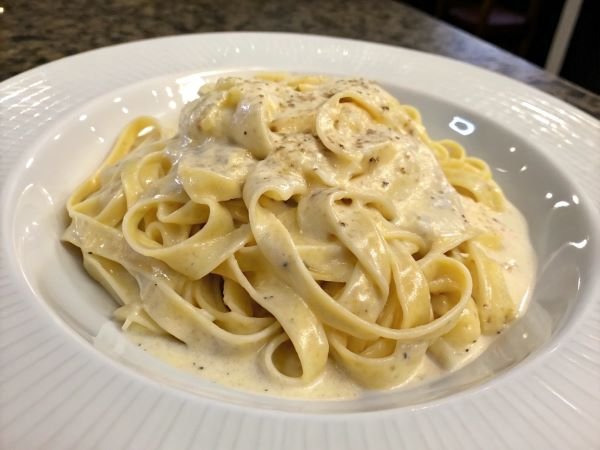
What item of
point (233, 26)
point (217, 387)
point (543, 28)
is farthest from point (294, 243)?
point (543, 28)

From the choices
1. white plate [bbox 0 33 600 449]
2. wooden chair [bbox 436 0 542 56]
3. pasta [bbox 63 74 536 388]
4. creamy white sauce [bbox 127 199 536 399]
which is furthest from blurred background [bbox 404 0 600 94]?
creamy white sauce [bbox 127 199 536 399]

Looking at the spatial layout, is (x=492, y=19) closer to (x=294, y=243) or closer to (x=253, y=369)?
(x=294, y=243)

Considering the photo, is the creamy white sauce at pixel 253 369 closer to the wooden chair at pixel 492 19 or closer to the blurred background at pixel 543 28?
the blurred background at pixel 543 28

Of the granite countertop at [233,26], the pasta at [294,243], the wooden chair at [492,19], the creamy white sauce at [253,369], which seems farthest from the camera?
the wooden chair at [492,19]

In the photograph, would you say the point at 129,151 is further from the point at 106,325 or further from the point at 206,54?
the point at 106,325

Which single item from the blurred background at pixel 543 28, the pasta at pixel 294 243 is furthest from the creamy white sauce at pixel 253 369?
the blurred background at pixel 543 28

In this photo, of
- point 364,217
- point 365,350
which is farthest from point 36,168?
point 365,350
